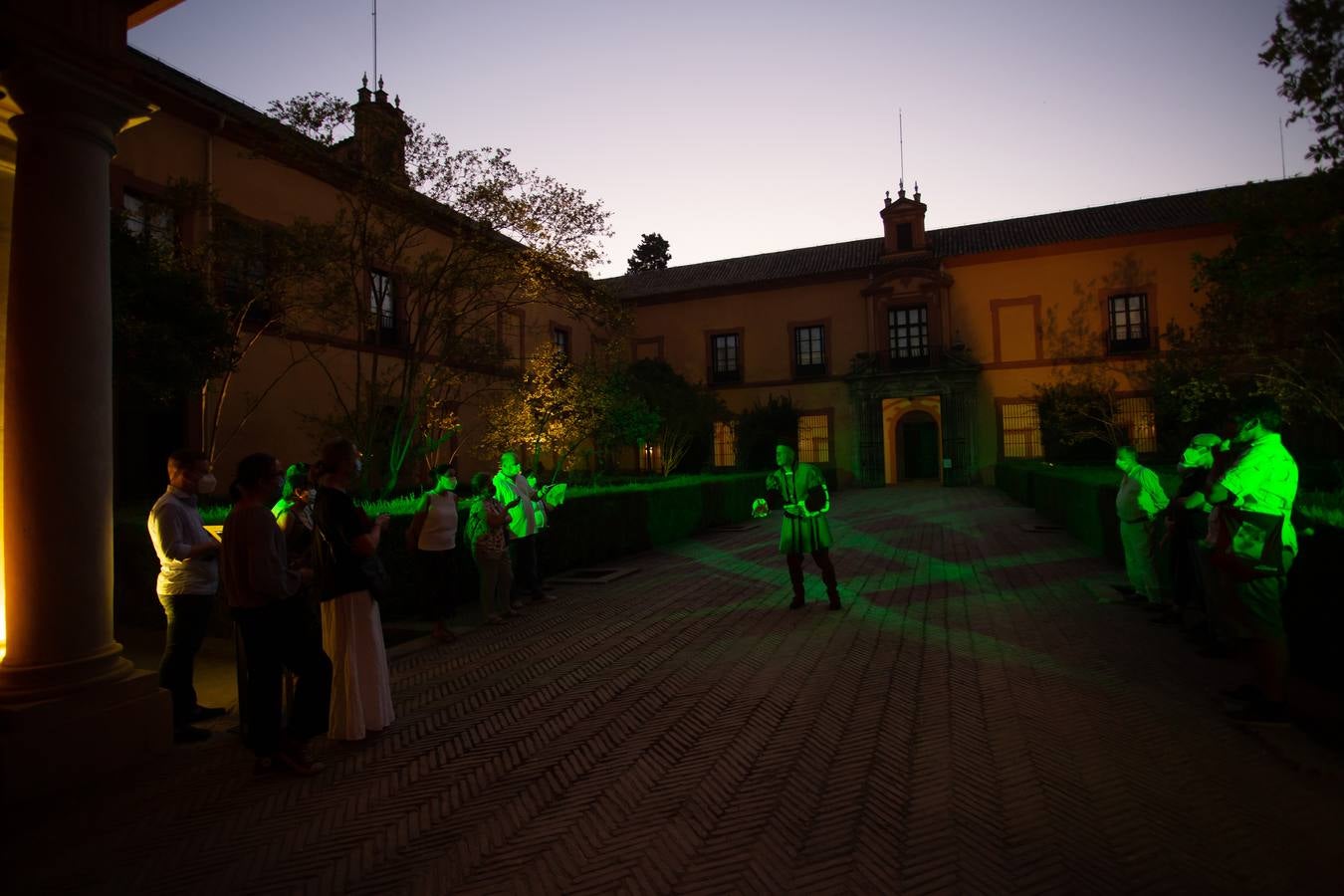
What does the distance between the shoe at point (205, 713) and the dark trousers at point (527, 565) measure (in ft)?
12.1

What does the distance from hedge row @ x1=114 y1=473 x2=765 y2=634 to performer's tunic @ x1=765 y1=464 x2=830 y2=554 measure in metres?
3.85

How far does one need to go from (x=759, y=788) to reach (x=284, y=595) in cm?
270

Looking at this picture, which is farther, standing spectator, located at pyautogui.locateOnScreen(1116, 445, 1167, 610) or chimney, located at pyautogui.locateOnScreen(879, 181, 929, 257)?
chimney, located at pyautogui.locateOnScreen(879, 181, 929, 257)

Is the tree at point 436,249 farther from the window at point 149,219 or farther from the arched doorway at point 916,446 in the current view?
the arched doorway at point 916,446

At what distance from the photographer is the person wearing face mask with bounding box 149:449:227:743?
14.7 feet

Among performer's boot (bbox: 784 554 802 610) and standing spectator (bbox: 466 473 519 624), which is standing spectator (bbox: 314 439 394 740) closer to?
standing spectator (bbox: 466 473 519 624)

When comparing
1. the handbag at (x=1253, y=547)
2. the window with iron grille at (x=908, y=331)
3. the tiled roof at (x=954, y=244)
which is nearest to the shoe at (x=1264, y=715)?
the handbag at (x=1253, y=547)

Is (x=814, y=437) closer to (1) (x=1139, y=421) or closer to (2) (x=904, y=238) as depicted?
Result: (2) (x=904, y=238)

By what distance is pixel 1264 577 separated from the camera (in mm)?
3994

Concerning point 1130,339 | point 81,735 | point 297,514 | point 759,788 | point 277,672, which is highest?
point 1130,339

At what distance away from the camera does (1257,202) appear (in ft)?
Answer: 36.6

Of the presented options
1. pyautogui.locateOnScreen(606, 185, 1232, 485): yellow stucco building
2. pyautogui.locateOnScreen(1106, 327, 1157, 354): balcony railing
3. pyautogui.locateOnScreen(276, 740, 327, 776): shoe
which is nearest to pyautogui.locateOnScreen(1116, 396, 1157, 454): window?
pyautogui.locateOnScreen(606, 185, 1232, 485): yellow stucco building

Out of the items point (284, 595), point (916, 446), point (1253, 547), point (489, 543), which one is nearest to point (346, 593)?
point (284, 595)

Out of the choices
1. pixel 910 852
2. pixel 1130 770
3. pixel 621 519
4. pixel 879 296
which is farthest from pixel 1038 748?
pixel 879 296
